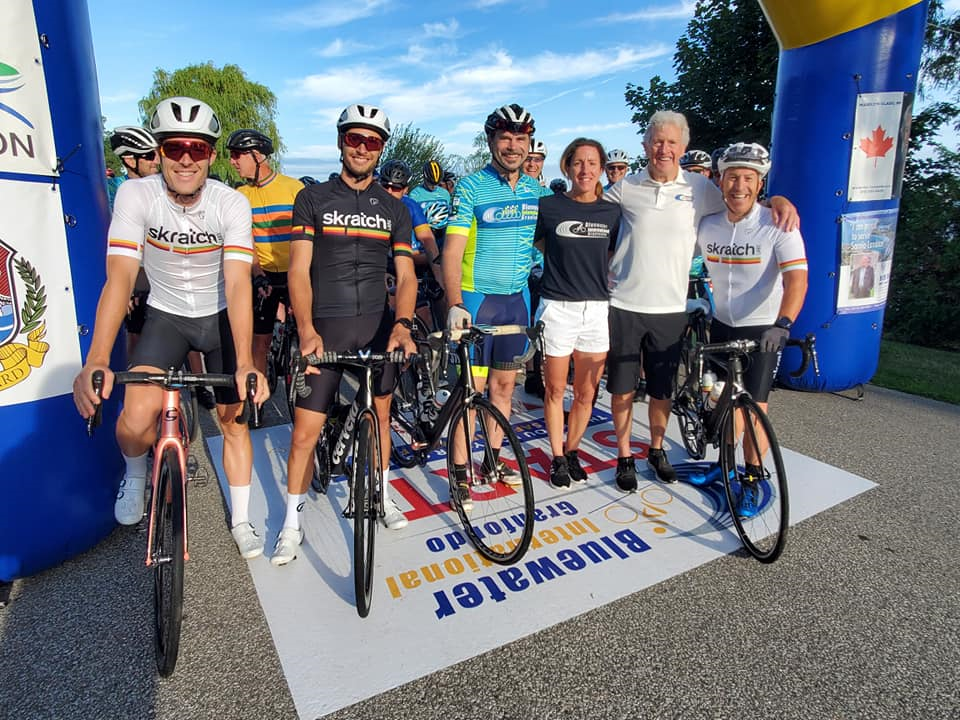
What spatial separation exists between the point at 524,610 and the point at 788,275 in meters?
2.50

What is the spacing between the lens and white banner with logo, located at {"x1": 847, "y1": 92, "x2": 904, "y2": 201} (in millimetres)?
5531

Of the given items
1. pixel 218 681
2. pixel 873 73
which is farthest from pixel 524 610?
pixel 873 73

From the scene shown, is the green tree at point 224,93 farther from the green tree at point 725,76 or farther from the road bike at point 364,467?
the road bike at point 364,467

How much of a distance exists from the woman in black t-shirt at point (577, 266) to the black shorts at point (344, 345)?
1099mm

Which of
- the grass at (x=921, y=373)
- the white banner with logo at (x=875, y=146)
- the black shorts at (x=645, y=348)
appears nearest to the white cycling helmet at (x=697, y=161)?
the white banner with logo at (x=875, y=146)

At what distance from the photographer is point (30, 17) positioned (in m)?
2.54

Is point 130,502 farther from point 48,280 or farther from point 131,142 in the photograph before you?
point 131,142

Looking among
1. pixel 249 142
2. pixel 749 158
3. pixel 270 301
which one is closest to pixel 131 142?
pixel 249 142

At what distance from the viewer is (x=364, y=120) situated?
9.59ft

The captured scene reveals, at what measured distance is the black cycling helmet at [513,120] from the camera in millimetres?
3346

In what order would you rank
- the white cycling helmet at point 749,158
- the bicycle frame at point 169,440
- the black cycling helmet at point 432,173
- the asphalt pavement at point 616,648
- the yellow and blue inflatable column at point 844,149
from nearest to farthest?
the asphalt pavement at point 616,648 → the bicycle frame at point 169,440 → the white cycling helmet at point 749,158 → the yellow and blue inflatable column at point 844,149 → the black cycling helmet at point 432,173

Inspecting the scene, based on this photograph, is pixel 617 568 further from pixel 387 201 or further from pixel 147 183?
pixel 147 183

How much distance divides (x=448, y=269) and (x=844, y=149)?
4830 mm

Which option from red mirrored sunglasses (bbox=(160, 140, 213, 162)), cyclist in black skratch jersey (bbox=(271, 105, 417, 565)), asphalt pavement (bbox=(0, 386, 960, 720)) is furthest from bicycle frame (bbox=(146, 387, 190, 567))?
red mirrored sunglasses (bbox=(160, 140, 213, 162))
